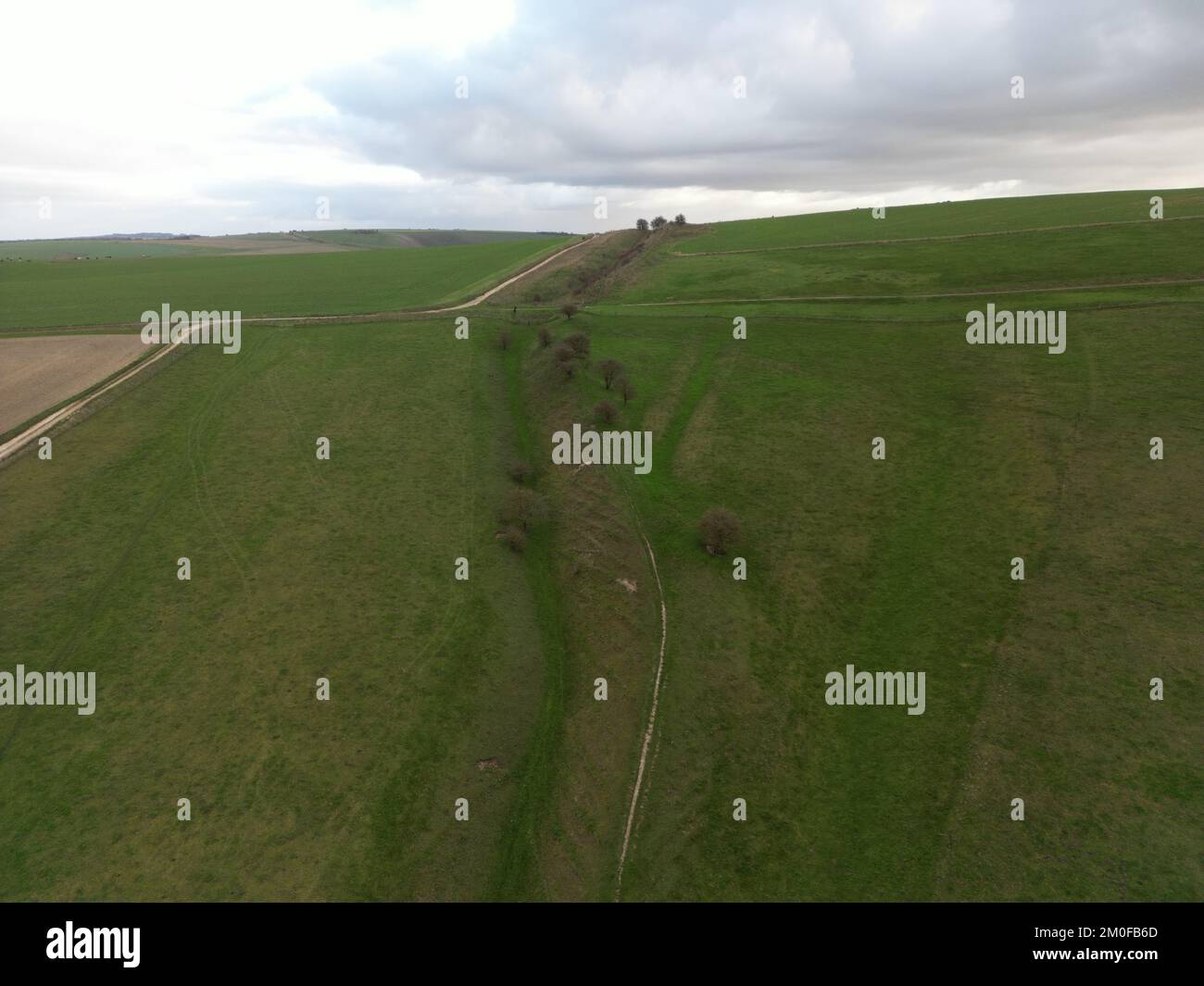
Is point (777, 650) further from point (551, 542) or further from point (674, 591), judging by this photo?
point (551, 542)

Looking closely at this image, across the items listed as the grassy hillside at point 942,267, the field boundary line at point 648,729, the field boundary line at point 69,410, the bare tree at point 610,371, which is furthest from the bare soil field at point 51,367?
the grassy hillside at point 942,267

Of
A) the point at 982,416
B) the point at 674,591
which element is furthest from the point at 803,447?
the point at 674,591

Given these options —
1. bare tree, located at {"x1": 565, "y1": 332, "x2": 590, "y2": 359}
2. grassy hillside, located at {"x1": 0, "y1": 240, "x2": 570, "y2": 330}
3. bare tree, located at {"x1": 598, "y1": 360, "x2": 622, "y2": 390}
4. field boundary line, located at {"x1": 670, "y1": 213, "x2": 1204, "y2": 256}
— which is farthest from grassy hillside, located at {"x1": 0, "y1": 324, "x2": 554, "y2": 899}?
field boundary line, located at {"x1": 670, "y1": 213, "x2": 1204, "y2": 256}

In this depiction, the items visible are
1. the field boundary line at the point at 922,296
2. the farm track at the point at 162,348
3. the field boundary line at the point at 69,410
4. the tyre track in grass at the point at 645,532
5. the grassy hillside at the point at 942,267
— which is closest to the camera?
the tyre track in grass at the point at 645,532

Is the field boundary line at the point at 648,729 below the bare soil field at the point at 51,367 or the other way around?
below

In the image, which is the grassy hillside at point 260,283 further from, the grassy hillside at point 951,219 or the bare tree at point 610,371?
the grassy hillside at point 951,219

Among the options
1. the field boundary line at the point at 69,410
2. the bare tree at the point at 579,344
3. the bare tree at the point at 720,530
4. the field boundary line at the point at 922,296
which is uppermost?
the field boundary line at the point at 922,296

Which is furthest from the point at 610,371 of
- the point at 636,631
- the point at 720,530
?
the point at 636,631
